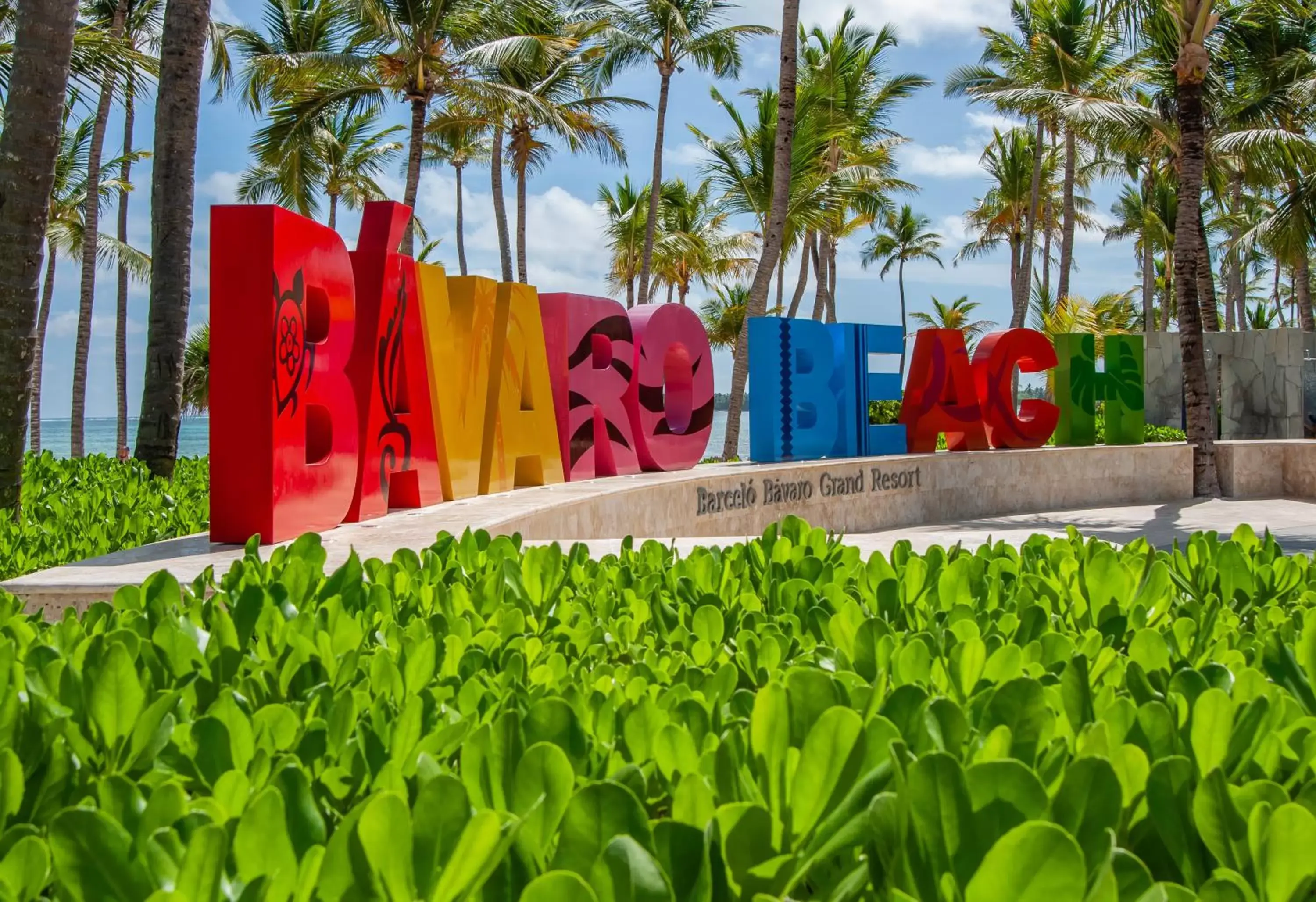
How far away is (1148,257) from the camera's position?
42.8 m

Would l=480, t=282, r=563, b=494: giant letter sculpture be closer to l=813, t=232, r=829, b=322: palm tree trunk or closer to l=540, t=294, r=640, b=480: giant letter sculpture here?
l=540, t=294, r=640, b=480: giant letter sculpture

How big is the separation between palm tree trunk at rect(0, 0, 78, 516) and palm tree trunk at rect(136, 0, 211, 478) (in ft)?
6.35

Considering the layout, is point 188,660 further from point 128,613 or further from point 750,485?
point 750,485

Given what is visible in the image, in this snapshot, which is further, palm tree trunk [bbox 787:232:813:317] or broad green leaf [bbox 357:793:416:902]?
palm tree trunk [bbox 787:232:813:317]

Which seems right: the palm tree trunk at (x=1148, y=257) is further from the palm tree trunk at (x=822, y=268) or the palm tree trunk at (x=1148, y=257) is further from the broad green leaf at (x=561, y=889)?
the broad green leaf at (x=561, y=889)

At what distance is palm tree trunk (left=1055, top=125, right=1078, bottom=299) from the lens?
3116 centimetres

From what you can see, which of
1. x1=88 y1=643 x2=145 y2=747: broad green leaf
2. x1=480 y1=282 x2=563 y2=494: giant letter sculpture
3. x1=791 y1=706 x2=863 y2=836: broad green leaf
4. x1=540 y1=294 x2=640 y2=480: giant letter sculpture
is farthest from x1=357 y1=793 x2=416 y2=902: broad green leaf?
x1=540 y1=294 x2=640 y2=480: giant letter sculpture

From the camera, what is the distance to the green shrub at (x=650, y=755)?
3.49 ft

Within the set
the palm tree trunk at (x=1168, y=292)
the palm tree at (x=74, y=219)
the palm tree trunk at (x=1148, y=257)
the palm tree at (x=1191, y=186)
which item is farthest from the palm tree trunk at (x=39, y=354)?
the palm tree trunk at (x=1168, y=292)

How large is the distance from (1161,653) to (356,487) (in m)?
6.58

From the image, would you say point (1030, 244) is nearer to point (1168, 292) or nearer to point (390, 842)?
point (1168, 292)

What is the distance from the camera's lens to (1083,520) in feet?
51.7

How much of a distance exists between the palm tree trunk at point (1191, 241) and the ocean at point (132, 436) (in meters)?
27.5

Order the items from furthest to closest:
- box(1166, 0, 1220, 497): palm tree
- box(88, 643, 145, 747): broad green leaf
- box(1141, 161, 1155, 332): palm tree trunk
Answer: box(1141, 161, 1155, 332): palm tree trunk
box(1166, 0, 1220, 497): palm tree
box(88, 643, 145, 747): broad green leaf
